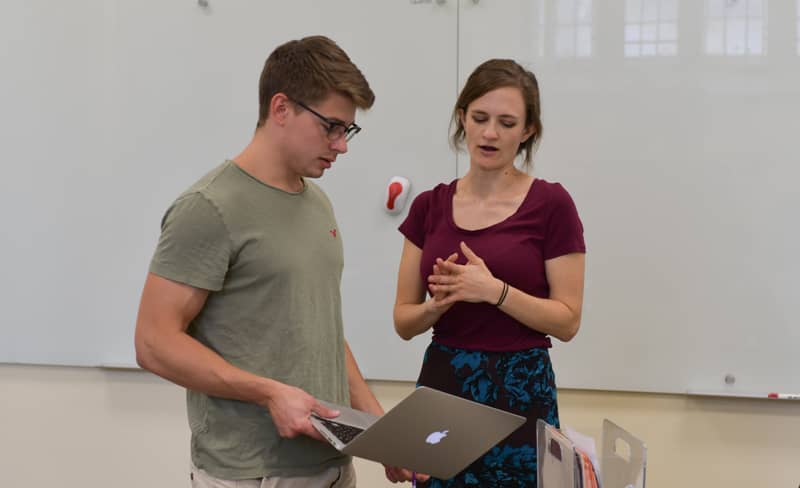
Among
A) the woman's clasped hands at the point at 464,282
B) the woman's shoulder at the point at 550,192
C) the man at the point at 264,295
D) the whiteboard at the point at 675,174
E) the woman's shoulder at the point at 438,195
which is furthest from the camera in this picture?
the whiteboard at the point at 675,174

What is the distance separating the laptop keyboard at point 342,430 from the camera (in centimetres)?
119

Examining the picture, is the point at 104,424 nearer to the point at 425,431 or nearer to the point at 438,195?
the point at 438,195

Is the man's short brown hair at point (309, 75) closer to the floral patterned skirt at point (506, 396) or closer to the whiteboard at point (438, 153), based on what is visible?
the floral patterned skirt at point (506, 396)

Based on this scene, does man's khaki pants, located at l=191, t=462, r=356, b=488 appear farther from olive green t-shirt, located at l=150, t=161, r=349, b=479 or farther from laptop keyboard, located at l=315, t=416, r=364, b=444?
laptop keyboard, located at l=315, t=416, r=364, b=444

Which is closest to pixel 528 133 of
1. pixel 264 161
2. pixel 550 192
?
pixel 550 192

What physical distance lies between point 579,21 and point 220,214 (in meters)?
1.53

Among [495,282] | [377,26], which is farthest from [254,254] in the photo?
[377,26]

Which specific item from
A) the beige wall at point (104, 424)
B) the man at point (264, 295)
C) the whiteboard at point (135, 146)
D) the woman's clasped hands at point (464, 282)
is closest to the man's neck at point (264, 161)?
the man at point (264, 295)

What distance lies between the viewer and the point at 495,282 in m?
1.58

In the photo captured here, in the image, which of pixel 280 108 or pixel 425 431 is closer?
pixel 425 431

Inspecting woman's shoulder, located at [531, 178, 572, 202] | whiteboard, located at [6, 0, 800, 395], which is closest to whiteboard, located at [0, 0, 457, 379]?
whiteboard, located at [6, 0, 800, 395]

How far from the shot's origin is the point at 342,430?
1.23m

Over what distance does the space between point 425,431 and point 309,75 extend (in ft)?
1.99

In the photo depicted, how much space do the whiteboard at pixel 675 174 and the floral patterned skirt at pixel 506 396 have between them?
864 mm
